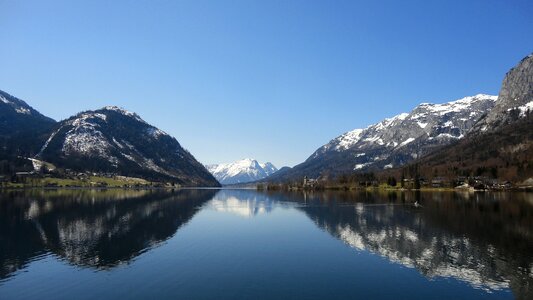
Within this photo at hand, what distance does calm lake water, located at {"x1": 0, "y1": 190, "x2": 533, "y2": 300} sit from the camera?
43562mm

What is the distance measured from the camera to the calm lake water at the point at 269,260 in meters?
43.6

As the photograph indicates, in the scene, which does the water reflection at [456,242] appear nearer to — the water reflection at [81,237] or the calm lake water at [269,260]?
the calm lake water at [269,260]

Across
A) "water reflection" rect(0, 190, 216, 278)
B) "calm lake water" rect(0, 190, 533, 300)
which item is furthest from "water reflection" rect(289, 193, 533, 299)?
"water reflection" rect(0, 190, 216, 278)

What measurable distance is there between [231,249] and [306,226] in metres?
37.1

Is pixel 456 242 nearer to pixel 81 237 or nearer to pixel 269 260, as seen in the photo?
pixel 269 260

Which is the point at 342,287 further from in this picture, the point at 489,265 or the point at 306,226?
the point at 306,226

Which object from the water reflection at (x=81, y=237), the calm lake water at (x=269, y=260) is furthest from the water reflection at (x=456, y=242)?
the water reflection at (x=81, y=237)

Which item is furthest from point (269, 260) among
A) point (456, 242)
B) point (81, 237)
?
point (81, 237)

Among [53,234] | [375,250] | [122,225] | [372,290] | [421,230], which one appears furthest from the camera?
[122,225]

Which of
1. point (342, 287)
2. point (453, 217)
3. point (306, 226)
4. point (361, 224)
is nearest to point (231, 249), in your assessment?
point (342, 287)

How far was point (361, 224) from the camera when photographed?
102 metres

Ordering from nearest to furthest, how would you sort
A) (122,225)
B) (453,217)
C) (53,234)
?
(53,234)
(122,225)
(453,217)

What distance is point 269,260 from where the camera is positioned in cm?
6069

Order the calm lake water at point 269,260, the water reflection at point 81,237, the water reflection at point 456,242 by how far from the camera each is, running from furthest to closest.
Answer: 1. the water reflection at point 81,237
2. the water reflection at point 456,242
3. the calm lake water at point 269,260
